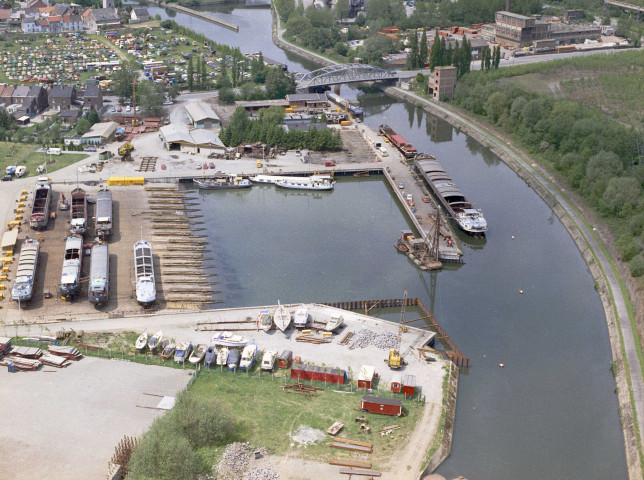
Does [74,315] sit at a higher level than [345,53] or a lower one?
lower

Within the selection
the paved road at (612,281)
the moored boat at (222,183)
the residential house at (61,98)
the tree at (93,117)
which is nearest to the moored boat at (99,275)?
the moored boat at (222,183)

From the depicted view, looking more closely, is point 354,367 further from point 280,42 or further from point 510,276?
point 280,42

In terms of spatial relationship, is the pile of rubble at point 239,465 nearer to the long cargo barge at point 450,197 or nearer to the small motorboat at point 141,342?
the small motorboat at point 141,342

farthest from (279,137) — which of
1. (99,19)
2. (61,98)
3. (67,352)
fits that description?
(99,19)

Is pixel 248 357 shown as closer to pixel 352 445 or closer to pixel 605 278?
pixel 352 445

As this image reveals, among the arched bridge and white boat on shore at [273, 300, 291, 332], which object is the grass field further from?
the arched bridge

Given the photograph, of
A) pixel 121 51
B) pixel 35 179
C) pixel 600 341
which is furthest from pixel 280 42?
pixel 600 341

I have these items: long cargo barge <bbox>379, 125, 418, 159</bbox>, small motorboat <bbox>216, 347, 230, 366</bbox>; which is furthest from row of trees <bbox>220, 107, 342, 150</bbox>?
small motorboat <bbox>216, 347, 230, 366</bbox>
